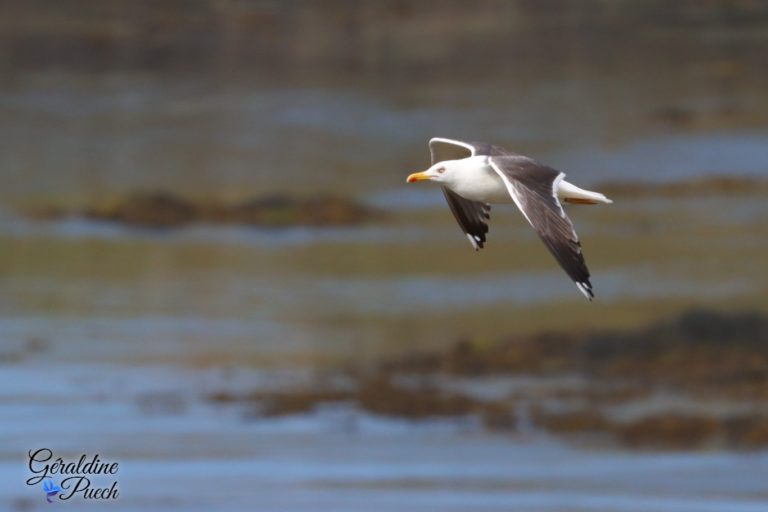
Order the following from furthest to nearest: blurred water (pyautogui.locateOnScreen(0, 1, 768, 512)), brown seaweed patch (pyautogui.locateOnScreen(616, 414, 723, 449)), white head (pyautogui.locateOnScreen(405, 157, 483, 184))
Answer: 1. brown seaweed patch (pyautogui.locateOnScreen(616, 414, 723, 449))
2. blurred water (pyautogui.locateOnScreen(0, 1, 768, 512))
3. white head (pyautogui.locateOnScreen(405, 157, 483, 184))

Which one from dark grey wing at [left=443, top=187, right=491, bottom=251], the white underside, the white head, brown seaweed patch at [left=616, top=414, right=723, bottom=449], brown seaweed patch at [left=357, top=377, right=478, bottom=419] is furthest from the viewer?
brown seaweed patch at [left=357, top=377, right=478, bottom=419]

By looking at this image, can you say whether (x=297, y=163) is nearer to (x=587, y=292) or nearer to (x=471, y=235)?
(x=471, y=235)

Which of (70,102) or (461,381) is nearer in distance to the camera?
(461,381)

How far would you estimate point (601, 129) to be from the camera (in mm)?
30094

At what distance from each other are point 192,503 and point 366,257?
26.8ft

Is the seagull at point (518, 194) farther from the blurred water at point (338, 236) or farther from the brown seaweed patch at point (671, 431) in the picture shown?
the brown seaweed patch at point (671, 431)

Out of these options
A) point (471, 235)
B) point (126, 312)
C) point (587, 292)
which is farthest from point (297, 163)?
point (587, 292)

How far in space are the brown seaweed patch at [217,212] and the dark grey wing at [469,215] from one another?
57.7 feet

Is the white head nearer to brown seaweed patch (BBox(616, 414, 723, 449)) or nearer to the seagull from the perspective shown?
the seagull

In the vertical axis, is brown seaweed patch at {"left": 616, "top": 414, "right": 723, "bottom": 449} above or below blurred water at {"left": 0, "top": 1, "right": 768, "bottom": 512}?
below

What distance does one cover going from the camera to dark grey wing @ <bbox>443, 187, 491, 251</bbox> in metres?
10.7

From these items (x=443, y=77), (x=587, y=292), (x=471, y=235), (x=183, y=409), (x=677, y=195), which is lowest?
(x=587, y=292)

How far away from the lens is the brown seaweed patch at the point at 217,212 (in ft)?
94.2

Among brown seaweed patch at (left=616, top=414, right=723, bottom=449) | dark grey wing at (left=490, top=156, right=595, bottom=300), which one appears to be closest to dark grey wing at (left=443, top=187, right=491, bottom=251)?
dark grey wing at (left=490, top=156, right=595, bottom=300)
